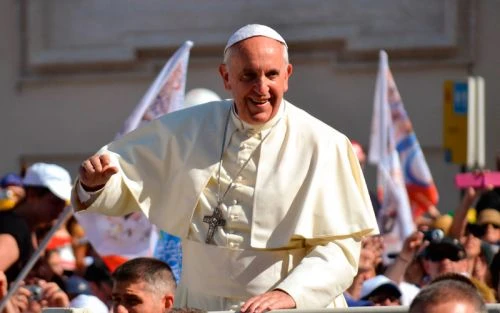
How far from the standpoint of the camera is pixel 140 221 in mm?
9562

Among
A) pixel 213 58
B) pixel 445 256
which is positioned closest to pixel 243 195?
pixel 445 256

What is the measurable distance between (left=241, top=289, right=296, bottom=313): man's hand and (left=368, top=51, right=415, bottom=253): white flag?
4.67 meters

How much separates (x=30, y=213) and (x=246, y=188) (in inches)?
119

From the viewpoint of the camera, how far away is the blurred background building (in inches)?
617

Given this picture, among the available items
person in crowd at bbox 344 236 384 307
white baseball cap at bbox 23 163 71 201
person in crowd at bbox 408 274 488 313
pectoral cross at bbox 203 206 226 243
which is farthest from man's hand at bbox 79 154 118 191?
→ white baseball cap at bbox 23 163 71 201

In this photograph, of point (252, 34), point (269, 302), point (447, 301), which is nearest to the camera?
point (447, 301)

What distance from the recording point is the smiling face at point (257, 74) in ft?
18.8

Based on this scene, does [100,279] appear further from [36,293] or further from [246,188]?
[246,188]

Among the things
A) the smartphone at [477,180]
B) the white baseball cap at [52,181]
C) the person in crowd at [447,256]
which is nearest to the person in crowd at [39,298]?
the white baseball cap at [52,181]

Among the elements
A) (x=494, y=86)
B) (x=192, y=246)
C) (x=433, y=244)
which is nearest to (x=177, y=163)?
(x=192, y=246)

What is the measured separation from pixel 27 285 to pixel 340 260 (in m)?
2.83

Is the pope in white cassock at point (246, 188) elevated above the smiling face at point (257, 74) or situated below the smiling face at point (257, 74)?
below

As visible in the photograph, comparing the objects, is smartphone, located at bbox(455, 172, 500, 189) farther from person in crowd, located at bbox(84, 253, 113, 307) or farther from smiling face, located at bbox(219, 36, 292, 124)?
smiling face, located at bbox(219, 36, 292, 124)

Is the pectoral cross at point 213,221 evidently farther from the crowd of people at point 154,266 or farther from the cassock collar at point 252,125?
the crowd of people at point 154,266
